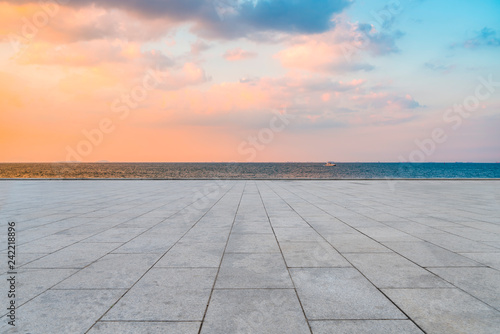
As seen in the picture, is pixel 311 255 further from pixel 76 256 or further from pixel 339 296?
pixel 76 256

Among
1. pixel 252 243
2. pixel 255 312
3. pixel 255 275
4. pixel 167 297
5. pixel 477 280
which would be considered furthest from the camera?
pixel 252 243

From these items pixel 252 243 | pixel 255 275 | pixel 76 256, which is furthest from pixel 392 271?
pixel 76 256

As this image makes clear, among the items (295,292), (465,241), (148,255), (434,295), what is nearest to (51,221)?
(148,255)

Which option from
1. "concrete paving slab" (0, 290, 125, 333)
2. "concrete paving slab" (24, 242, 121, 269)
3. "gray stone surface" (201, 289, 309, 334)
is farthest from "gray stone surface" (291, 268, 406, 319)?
"concrete paving slab" (24, 242, 121, 269)

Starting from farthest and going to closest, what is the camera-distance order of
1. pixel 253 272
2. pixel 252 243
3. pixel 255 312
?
pixel 252 243 < pixel 253 272 < pixel 255 312

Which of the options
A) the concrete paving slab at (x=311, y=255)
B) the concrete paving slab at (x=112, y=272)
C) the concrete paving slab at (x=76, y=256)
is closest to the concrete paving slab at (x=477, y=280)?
the concrete paving slab at (x=311, y=255)

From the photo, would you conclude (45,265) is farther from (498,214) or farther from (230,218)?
(498,214)

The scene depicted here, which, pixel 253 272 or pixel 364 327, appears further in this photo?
pixel 253 272

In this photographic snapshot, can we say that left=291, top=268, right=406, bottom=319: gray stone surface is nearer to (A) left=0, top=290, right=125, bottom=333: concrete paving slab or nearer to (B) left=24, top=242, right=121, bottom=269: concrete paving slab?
(A) left=0, top=290, right=125, bottom=333: concrete paving slab

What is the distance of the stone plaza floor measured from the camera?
11.8 ft

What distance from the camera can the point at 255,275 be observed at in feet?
16.3

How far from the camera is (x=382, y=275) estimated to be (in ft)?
16.5

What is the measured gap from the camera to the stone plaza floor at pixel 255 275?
3590 mm

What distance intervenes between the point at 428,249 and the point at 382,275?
2.20 metres
